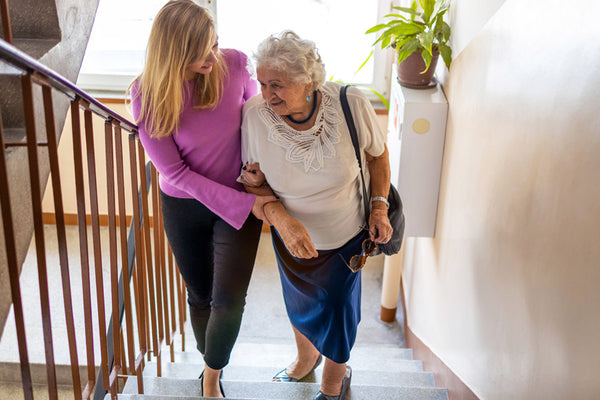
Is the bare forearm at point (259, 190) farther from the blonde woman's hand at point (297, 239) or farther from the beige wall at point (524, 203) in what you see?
A: the beige wall at point (524, 203)

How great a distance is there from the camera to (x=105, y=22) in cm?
444

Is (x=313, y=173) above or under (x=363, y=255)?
above

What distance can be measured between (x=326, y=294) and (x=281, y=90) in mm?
754

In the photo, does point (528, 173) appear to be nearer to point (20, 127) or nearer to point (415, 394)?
point (415, 394)

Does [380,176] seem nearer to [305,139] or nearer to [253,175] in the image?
[305,139]

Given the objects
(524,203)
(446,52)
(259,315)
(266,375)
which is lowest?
(259,315)

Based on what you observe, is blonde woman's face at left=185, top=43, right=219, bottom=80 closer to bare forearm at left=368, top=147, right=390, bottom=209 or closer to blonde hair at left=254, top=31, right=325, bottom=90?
blonde hair at left=254, top=31, right=325, bottom=90

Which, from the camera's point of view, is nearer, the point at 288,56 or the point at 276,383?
the point at 288,56

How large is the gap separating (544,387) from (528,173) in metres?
0.53

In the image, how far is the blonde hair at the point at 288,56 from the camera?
1.66m

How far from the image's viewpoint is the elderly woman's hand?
191 centimetres

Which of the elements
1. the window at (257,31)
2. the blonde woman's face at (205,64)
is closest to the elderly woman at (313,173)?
the blonde woman's face at (205,64)

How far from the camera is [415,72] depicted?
2.70 metres

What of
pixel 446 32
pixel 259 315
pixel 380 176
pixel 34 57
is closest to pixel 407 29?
pixel 446 32
